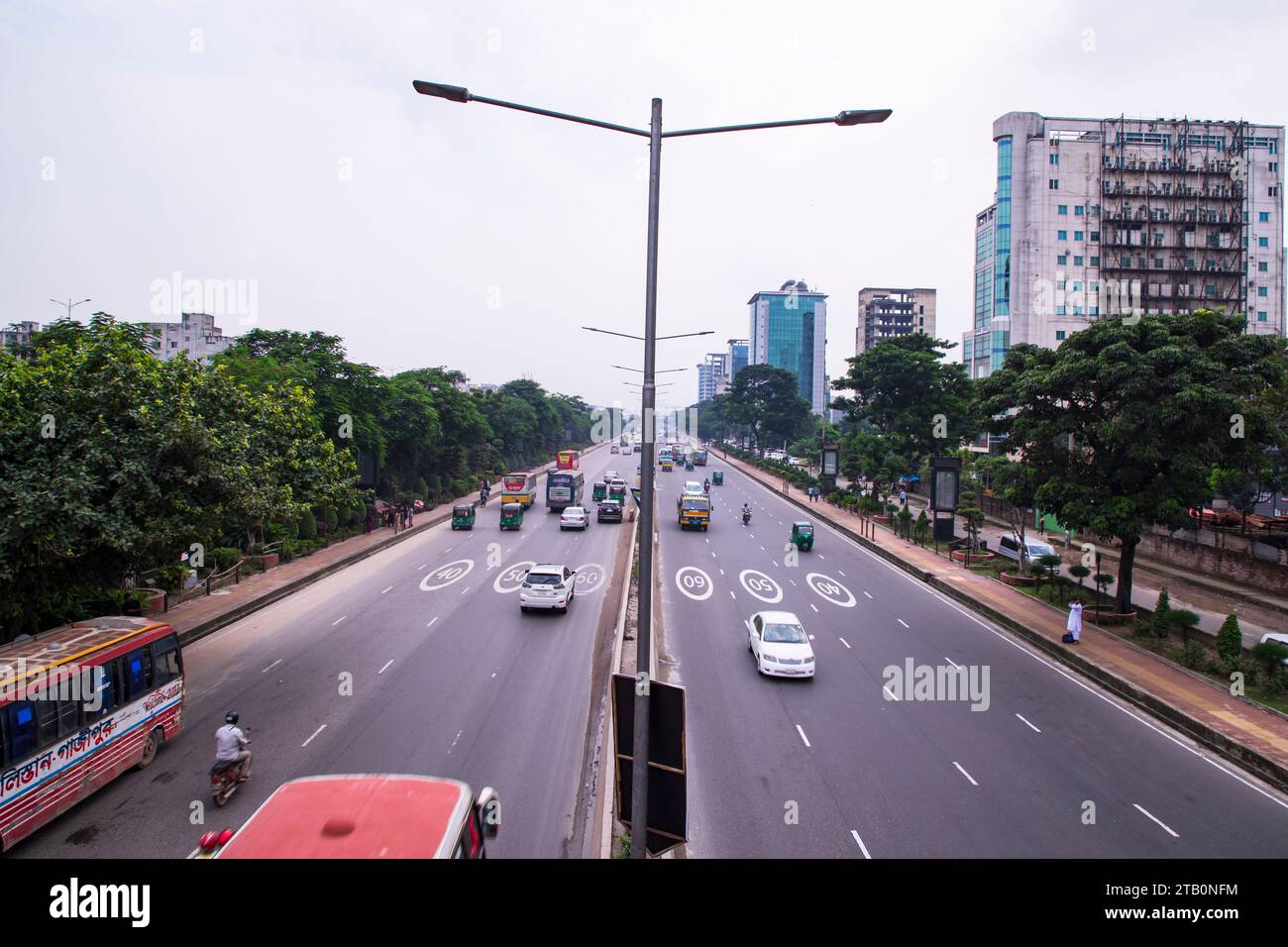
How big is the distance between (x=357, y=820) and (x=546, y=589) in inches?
620

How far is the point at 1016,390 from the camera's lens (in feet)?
72.4

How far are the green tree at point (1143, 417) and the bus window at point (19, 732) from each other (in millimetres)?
22965

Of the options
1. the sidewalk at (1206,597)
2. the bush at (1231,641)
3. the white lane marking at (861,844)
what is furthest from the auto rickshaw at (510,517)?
the white lane marking at (861,844)

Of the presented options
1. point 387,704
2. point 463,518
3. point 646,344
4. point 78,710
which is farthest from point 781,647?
point 463,518

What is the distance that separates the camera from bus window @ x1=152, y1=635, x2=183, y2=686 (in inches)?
473

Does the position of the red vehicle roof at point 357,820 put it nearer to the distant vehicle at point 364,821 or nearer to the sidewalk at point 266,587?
the distant vehicle at point 364,821

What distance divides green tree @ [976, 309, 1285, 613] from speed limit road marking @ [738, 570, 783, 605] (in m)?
8.73

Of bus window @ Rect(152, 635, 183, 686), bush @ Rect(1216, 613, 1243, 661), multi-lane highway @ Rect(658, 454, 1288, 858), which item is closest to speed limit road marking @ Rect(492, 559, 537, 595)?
multi-lane highway @ Rect(658, 454, 1288, 858)

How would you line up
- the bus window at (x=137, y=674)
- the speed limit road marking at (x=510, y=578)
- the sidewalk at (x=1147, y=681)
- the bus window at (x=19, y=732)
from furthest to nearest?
1. the speed limit road marking at (x=510, y=578)
2. the sidewalk at (x=1147, y=681)
3. the bus window at (x=137, y=674)
4. the bus window at (x=19, y=732)

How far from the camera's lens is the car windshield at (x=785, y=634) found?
17109 millimetres

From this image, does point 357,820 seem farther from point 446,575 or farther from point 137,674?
point 446,575

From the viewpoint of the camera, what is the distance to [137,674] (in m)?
11.5

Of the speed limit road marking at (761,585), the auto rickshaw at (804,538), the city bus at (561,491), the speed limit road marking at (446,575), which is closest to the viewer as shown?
the speed limit road marking at (761,585)

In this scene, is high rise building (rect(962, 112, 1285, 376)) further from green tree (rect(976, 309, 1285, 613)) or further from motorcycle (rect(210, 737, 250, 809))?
motorcycle (rect(210, 737, 250, 809))
